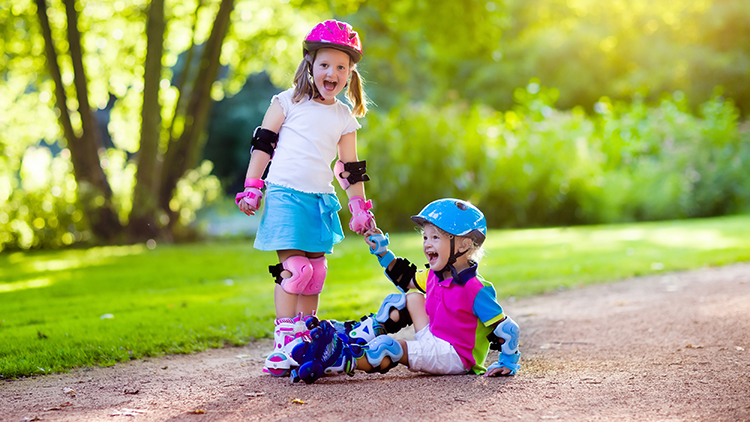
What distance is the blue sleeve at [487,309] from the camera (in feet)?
11.9

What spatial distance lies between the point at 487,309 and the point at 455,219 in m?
0.49

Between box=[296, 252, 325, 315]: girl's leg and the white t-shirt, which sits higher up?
the white t-shirt

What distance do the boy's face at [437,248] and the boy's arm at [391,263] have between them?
0.28 metres

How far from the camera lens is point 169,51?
16281 mm

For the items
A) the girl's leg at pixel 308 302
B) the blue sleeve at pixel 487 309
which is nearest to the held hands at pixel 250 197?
the girl's leg at pixel 308 302

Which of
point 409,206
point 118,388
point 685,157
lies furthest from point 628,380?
point 685,157

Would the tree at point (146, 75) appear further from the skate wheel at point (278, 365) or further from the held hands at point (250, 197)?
the skate wheel at point (278, 365)

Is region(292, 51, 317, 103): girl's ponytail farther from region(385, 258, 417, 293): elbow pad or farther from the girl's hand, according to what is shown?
region(385, 258, 417, 293): elbow pad

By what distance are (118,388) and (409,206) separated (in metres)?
10.4

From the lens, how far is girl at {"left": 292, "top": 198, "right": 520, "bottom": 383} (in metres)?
3.63

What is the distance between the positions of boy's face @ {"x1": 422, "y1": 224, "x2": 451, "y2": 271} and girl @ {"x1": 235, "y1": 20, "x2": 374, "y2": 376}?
0.41 meters

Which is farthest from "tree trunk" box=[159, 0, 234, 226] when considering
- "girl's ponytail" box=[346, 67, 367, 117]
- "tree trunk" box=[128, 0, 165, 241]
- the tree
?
"girl's ponytail" box=[346, 67, 367, 117]

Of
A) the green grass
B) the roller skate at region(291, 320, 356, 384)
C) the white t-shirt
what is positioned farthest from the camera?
the green grass

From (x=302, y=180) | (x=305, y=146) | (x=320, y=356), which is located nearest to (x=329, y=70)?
(x=305, y=146)
